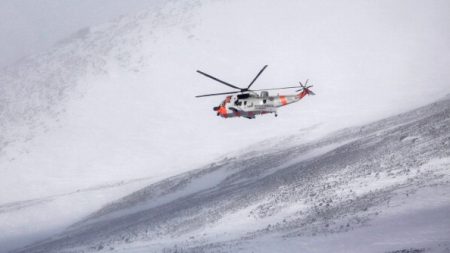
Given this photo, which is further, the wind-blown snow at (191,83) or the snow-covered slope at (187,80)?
the snow-covered slope at (187,80)

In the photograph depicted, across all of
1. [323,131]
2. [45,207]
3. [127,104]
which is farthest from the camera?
[127,104]

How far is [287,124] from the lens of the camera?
73.8 metres

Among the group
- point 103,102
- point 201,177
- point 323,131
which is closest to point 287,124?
point 323,131

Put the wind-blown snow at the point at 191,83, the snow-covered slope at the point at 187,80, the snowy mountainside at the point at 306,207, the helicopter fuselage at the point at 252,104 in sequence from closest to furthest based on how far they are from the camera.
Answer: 1. the snowy mountainside at the point at 306,207
2. the helicopter fuselage at the point at 252,104
3. the wind-blown snow at the point at 191,83
4. the snow-covered slope at the point at 187,80

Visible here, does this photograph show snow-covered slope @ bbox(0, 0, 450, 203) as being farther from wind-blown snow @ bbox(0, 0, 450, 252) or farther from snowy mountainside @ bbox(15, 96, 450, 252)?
snowy mountainside @ bbox(15, 96, 450, 252)

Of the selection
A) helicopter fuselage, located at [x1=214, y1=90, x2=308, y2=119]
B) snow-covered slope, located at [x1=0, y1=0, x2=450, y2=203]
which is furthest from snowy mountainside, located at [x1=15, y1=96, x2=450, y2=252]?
snow-covered slope, located at [x1=0, y1=0, x2=450, y2=203]

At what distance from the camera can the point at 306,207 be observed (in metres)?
23.3

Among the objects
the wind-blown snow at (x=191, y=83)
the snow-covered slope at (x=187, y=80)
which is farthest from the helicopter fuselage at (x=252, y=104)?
the snow-covered slope at (x=187, y=80)

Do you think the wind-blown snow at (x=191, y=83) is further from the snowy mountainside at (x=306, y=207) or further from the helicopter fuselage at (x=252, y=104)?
the helicopter fuselage at (x=252, y=104)

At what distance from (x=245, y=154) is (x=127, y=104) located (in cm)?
4310

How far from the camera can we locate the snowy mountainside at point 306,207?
623 inches

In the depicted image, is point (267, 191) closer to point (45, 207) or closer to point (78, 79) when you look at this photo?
point (45, 207)

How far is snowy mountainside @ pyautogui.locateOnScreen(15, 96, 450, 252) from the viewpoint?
51.9 ft

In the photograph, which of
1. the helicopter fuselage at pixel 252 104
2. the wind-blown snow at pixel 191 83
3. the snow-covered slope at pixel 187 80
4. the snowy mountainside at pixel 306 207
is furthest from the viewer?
the snow-covered slope at pixel 187 80
